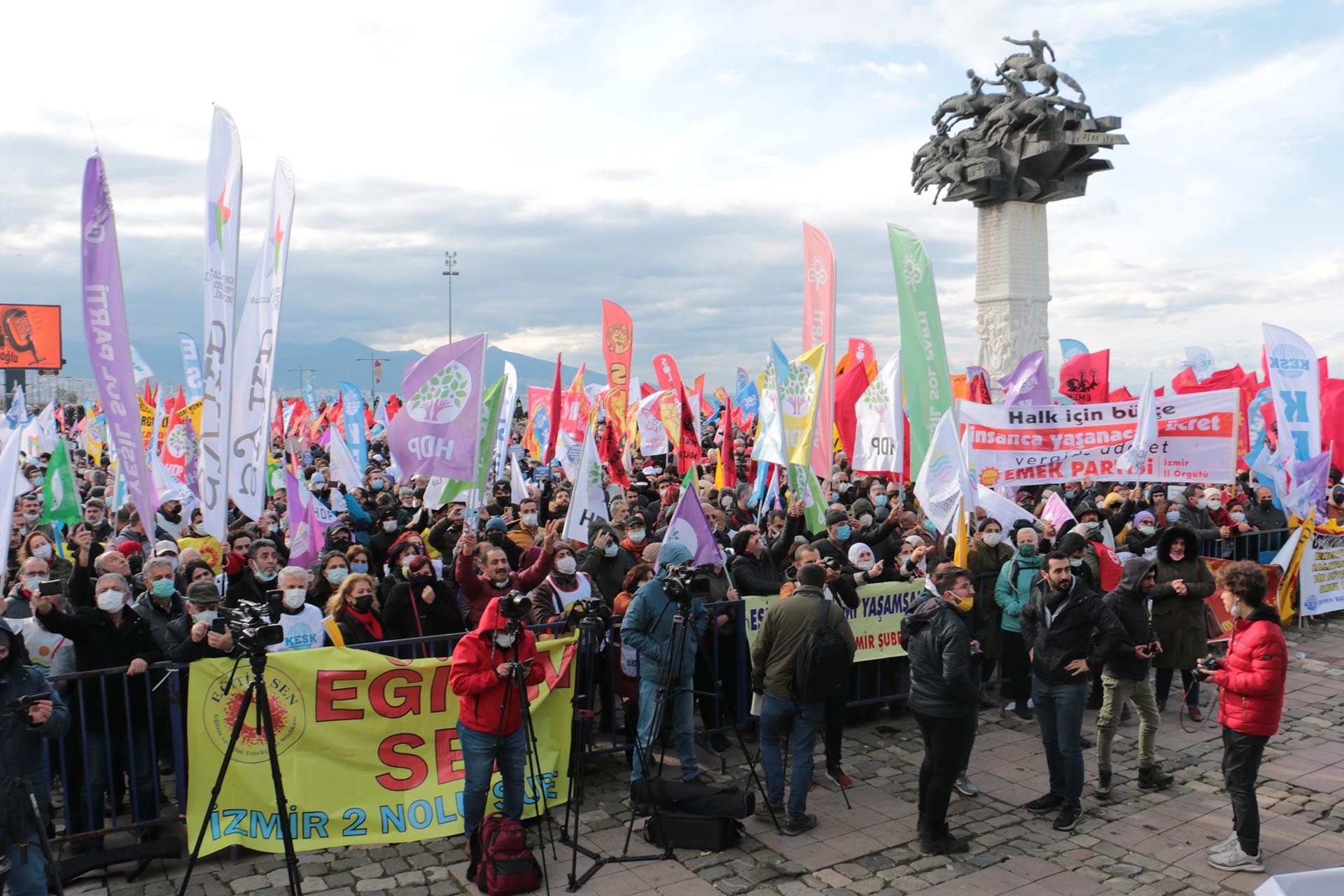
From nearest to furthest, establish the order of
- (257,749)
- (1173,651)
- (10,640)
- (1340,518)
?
(10,640)
(257,749)
(1173,651)
(1340,518)

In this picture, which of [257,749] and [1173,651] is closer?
[257,749]

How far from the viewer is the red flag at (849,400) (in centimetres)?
1780

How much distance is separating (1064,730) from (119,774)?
251 inches

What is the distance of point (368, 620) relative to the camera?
279 inches

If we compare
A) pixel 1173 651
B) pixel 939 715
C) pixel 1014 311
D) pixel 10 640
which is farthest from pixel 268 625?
pixel 1014 311

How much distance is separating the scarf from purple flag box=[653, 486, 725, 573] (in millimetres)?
2278

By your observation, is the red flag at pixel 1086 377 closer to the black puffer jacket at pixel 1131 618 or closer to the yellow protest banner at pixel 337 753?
the black puffer jacket at pixel 1131 618

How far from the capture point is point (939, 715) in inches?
236

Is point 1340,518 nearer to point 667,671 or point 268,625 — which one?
point 667,671

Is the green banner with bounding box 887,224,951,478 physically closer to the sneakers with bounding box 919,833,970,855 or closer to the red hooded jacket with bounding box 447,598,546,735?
the sneakers with bounding box 919,833,970,855

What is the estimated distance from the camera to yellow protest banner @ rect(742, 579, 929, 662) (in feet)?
28.0

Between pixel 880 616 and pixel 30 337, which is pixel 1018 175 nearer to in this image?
pixel 880 616

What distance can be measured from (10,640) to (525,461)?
19.0 metres

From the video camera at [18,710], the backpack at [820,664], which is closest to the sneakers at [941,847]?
the backpack at [820,664]
